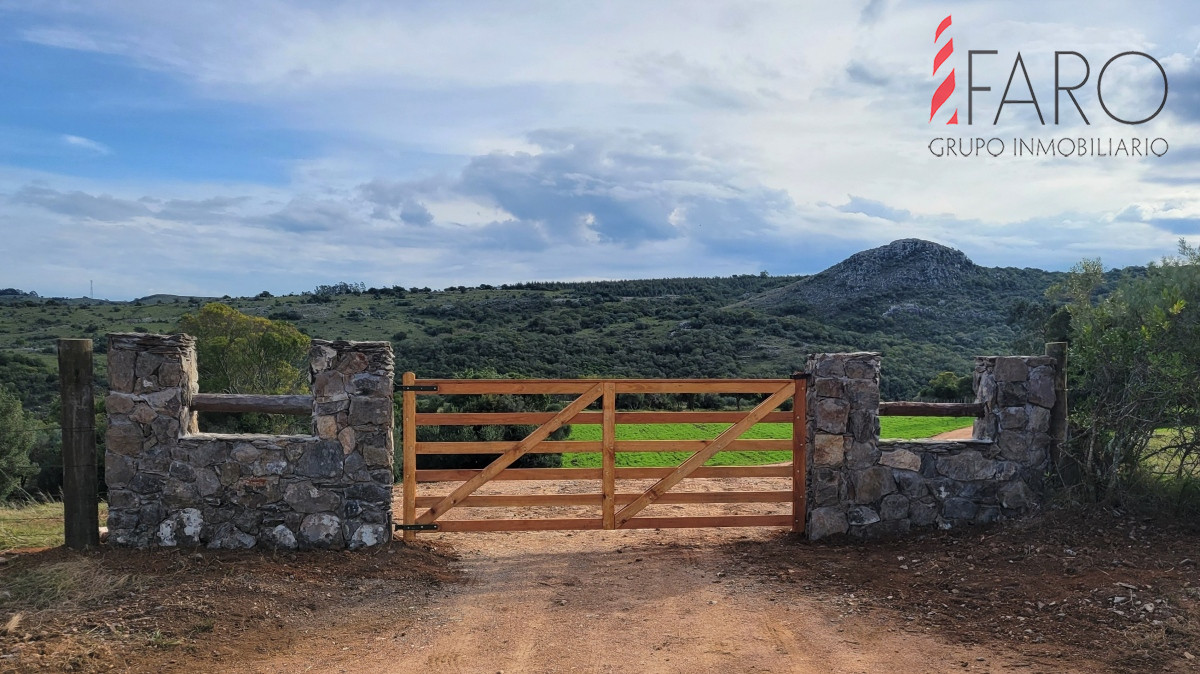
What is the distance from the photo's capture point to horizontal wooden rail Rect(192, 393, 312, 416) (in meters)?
A: 7.69

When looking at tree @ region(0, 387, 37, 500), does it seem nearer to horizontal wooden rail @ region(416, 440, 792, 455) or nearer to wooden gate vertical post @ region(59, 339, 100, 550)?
wooden gate vertical post @ region(59, 339, 100, 550)

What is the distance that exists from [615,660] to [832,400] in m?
4.03

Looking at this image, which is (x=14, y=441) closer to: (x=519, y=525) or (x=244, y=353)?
(x=244, y=353)

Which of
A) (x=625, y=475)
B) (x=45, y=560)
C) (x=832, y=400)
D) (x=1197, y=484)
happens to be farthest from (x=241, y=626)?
(x=1197, y=484)

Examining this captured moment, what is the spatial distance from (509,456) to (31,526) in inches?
229

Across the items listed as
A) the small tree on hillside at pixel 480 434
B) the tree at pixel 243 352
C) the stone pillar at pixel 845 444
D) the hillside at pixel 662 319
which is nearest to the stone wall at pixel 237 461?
the stone pillar at pixel 845 444

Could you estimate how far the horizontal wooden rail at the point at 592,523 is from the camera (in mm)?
7910

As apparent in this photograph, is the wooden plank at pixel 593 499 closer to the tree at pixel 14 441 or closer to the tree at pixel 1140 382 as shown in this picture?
the tree at pixel 1140 382

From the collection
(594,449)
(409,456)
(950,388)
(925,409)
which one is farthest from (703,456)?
(950,388)

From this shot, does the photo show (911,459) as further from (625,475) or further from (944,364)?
(944,364)

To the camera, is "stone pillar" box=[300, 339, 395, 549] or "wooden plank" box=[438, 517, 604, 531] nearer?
"stone pillar" box=[300, 339, 395, 549]

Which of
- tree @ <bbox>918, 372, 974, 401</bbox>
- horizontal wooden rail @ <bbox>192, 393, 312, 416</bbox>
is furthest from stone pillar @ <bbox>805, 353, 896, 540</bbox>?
tree @ <bbox>918, 372, 974, 401</bbox>

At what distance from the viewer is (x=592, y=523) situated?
8250mm

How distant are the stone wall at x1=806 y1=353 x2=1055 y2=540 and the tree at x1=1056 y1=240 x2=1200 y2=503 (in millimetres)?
449
